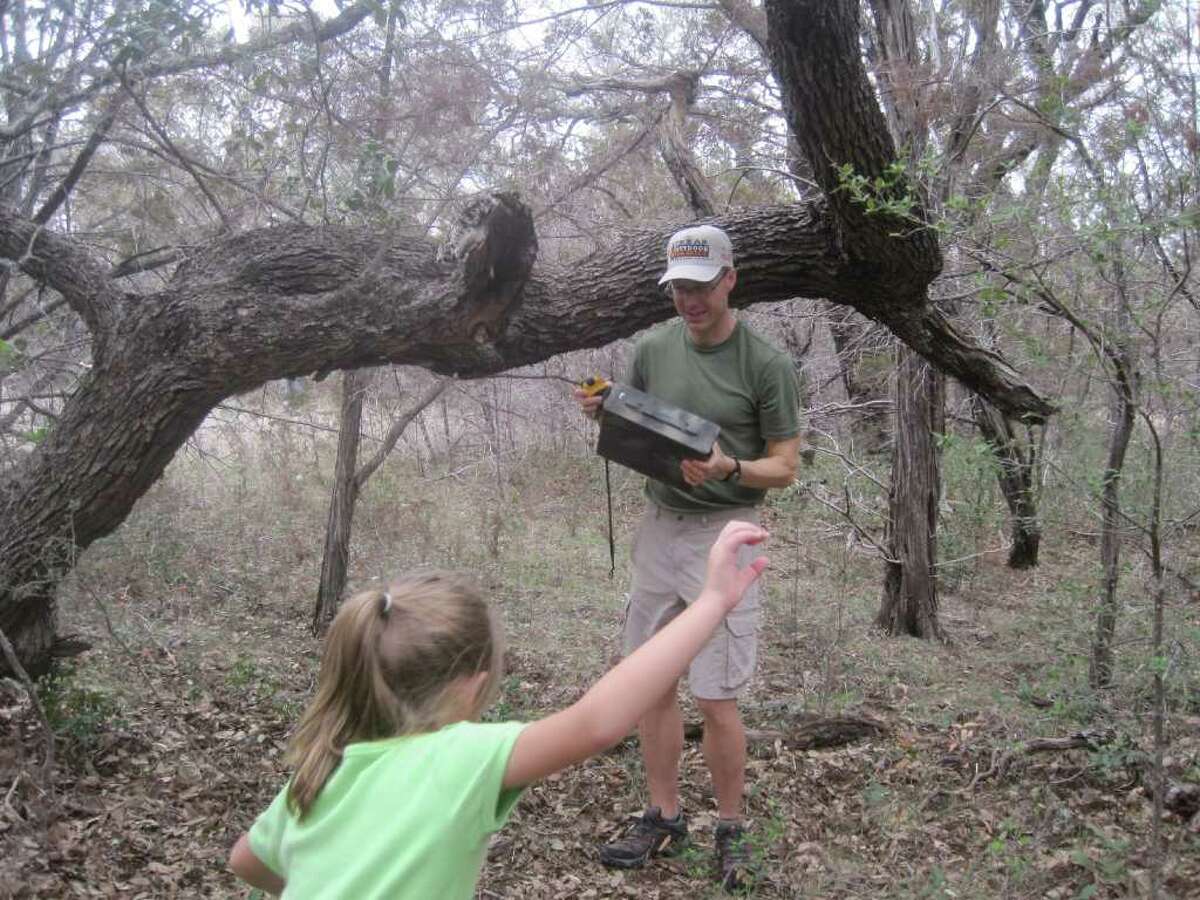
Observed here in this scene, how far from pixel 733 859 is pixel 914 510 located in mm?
4178

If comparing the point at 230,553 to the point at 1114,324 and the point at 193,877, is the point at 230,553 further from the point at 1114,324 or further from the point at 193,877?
the point at 1114,324

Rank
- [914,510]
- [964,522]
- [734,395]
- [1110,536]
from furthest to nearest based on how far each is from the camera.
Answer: [964,522], [914,510], [1110,536], [734,395]

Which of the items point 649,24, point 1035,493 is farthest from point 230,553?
point 1035,493

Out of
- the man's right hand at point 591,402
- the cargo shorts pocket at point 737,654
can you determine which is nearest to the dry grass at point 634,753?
the cargo shorts pocket at point 737,654

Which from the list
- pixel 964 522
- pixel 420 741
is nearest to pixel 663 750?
pixel 420 741

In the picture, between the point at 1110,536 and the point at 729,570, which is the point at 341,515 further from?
the point at 729,570

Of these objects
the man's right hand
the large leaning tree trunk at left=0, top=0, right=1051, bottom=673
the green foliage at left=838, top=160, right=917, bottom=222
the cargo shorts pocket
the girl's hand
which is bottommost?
the cargo shorts pocket

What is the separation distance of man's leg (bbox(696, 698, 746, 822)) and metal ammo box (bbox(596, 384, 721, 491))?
79cm

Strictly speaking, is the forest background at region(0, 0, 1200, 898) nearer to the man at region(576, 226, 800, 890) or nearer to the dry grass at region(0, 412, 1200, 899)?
the dry grass at region(0, 412, 1200, 899)

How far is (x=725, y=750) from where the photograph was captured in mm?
3277

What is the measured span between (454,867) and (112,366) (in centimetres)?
298

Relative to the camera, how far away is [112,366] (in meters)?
3.70

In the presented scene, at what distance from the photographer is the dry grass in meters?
3.17

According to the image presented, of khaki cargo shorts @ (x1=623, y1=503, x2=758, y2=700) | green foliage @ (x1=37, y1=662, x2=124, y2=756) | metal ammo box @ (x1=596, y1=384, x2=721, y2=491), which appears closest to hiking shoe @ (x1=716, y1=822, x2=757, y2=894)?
khaki cargo shorts @ (x1=623, y1=503, x2=758, y2=700)
